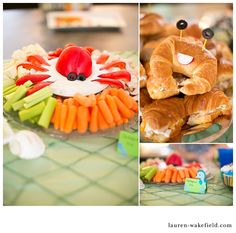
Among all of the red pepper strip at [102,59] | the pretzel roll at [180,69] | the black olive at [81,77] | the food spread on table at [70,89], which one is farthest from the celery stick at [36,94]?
the pretzel roll at [180,69]

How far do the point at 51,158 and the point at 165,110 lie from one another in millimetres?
364

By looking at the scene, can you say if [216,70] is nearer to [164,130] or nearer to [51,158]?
[164,130]

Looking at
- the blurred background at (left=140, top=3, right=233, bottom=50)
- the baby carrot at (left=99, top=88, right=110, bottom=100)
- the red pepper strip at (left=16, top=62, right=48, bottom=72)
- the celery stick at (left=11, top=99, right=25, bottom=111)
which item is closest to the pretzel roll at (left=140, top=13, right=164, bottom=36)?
the blurred background at (left=140, top=3, right=233, bottom=50)

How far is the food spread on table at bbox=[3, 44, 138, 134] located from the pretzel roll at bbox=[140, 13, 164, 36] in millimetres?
116

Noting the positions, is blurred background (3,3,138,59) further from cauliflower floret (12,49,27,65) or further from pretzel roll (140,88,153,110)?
pretzel roll (140,88,153,110)

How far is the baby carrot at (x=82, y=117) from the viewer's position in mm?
1290

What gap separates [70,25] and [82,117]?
451 mm

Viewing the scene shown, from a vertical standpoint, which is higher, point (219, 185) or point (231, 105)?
point (231, 105)

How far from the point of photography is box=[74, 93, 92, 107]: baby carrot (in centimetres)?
130

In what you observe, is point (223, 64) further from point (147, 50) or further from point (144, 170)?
point (144, 170)

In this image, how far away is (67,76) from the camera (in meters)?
1.37

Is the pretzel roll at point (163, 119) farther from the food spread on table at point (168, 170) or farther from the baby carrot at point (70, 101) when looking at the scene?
the baby carrot at point (70, 101)

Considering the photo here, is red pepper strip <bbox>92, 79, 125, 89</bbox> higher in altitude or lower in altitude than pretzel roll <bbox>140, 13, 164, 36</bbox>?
lower

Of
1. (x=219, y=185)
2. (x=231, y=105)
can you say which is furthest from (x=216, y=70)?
(x=219, y=185)
